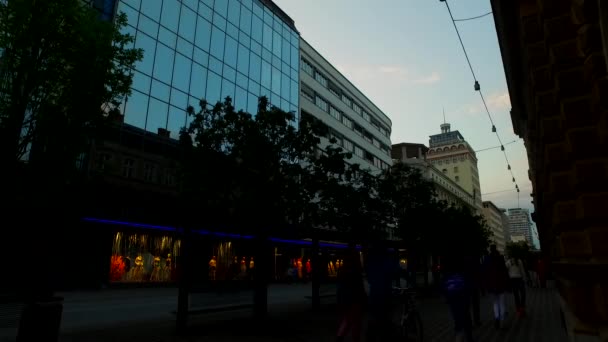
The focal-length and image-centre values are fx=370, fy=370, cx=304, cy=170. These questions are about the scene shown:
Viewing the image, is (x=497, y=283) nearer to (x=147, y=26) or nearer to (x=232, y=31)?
(x=147, y=26)

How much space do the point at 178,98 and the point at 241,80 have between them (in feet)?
24.2

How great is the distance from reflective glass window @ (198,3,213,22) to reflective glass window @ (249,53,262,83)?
511 centimetres

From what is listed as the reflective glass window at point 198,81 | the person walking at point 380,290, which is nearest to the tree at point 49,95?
the person walking at point 380,290

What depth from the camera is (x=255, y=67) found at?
34.9m

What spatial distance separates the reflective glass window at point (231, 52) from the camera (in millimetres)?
32156

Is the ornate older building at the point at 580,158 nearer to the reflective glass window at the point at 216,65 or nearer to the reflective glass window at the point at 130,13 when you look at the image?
the reflective glass window at the point at 130,13

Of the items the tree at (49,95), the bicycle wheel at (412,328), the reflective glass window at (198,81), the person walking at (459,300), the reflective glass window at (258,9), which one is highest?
the reflective glass window at (258,9)

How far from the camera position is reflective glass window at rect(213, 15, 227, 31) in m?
31.7

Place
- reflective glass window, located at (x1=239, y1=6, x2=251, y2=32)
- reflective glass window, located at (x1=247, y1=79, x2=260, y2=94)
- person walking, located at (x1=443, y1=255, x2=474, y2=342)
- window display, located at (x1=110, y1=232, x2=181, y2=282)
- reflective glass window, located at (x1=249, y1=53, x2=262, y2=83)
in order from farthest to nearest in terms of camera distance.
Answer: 1. reflective glass window, located at (x1=239, y1=6, x2=251, y2=32)
2. reflective glass window, located at (x1=249, y1=53, x2=262, y2=83)
3. reflective glass window, located at (x1=247, y1=79, x2=260, y2=94)
4. window display, located at (x1=110, y1=232, x2=181, y2=282)
5. person walking, located at (x1=443, y1=255, x2=474, y2=342)

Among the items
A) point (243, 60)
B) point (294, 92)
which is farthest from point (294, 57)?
point (243, 60)

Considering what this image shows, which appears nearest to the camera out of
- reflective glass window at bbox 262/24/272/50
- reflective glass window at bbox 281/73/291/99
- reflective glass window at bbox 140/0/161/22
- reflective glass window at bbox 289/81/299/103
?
reflective glass window at bbox 140/0/161/22

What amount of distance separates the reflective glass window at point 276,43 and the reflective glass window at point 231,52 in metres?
5.71

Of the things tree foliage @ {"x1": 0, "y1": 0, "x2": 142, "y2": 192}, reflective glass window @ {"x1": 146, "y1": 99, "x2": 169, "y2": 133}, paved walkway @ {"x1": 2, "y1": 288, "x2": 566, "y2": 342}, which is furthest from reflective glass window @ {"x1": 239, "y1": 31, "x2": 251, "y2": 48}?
paved walkway @ {"x1": 2, "y1": 288, "x2": 566, "y2": 342}

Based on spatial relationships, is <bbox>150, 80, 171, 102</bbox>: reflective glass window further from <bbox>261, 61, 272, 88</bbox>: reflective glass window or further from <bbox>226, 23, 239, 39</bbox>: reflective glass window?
<bbox>261, 61, 272, 88</bbox>: reflective glass window
